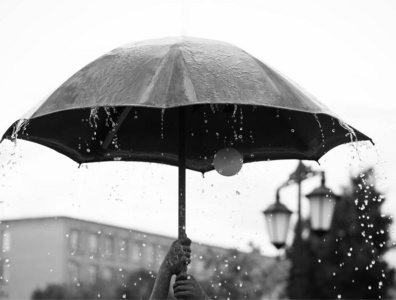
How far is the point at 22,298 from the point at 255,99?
11525cm

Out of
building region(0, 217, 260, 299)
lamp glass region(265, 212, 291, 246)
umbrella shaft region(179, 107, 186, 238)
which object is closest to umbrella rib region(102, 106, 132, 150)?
umbrella shaft region(179, 107, 186, 238)

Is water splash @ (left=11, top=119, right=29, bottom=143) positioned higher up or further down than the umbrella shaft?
higher up

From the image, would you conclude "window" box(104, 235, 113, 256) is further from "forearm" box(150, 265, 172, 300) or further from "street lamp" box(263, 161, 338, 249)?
"forearm" box(150, 265, 172, 300)

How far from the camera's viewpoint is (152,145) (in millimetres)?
7273

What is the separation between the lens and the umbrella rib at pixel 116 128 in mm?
7074

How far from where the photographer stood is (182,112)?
6379 mm

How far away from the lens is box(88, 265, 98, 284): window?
10621 cm

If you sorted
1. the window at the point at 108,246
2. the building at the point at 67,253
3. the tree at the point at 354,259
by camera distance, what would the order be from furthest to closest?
1. the window at the point at 108,246
2. the building at the point at 67,253
3. the tree at the point at 354,259

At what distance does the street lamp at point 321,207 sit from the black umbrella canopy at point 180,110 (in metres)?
5.18

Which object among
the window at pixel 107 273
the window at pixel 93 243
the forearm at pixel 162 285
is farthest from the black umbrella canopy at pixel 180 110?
the window at pixel 107 273

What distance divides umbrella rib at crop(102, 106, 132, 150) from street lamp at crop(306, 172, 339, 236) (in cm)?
566

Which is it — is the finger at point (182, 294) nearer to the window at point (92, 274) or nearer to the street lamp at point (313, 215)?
the street lamp at point (313, 215)

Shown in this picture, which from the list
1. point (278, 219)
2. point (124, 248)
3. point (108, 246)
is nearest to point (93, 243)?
point (124, 248)

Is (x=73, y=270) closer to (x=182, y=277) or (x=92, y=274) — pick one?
(x=92, y=274)
